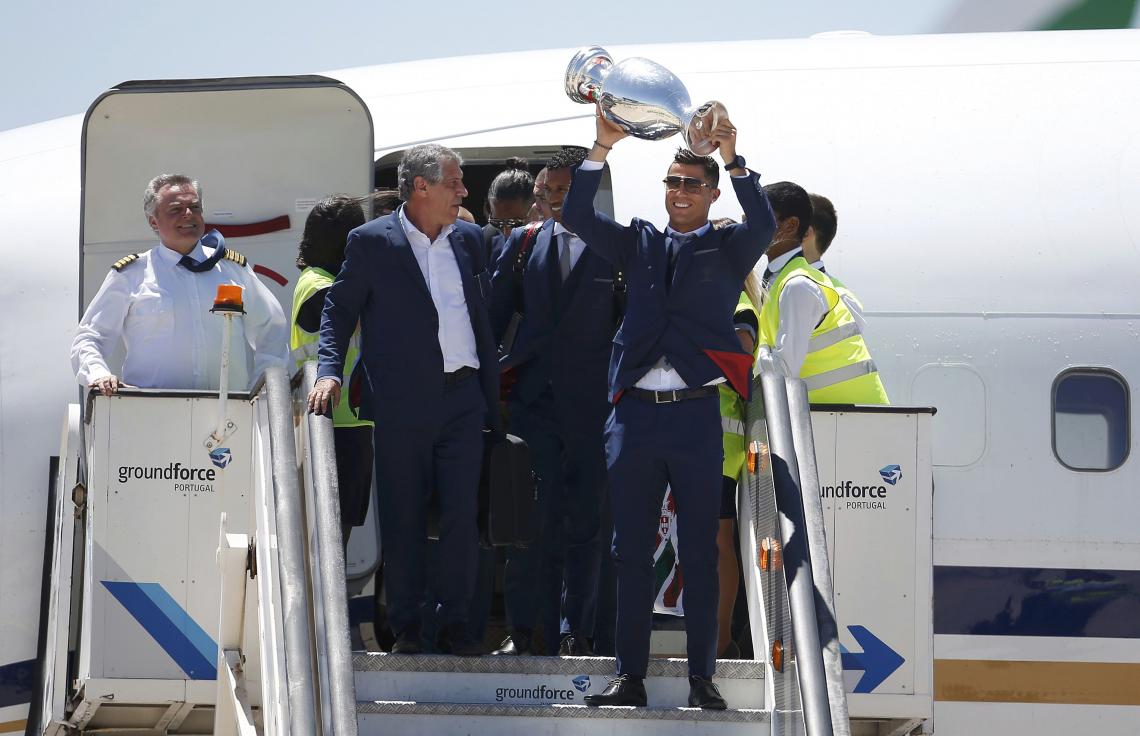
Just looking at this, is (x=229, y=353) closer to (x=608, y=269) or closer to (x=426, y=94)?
(x=608, y=269)

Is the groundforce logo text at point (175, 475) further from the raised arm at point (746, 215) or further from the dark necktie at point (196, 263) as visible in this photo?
the raised arm at point (746, 215)

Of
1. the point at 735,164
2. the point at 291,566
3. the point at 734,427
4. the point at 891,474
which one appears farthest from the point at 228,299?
the point at 891,474

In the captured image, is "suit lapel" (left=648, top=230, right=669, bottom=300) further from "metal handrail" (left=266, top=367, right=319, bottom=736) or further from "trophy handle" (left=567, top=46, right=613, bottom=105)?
"metal handrail" (left=266, top=367, right=319, bottom=736)

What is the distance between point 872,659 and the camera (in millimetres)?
6141

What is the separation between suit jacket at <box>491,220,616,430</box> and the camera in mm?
6141

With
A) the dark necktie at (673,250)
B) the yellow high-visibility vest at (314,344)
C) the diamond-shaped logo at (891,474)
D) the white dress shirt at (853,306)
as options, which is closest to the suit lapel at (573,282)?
the dark necktie at (673,250)

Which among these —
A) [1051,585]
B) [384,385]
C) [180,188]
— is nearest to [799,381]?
[384,385]

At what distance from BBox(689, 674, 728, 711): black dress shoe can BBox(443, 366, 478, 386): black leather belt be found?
142 cm

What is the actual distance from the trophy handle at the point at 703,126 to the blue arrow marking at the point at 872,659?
2205mm

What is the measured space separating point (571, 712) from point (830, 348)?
2.01 metres

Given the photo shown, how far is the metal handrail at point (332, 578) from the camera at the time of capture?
4453 millimetres

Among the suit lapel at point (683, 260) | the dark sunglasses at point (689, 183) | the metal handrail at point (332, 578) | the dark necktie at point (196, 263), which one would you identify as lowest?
the metal handrail at point (332, 578)

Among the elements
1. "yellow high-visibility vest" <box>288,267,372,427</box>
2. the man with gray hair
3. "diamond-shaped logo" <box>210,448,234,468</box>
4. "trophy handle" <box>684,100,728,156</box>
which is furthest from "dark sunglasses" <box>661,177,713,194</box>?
"diamond-shaped logo" <box>210,448,234,468</box>

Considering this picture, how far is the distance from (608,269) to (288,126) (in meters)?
2.16
